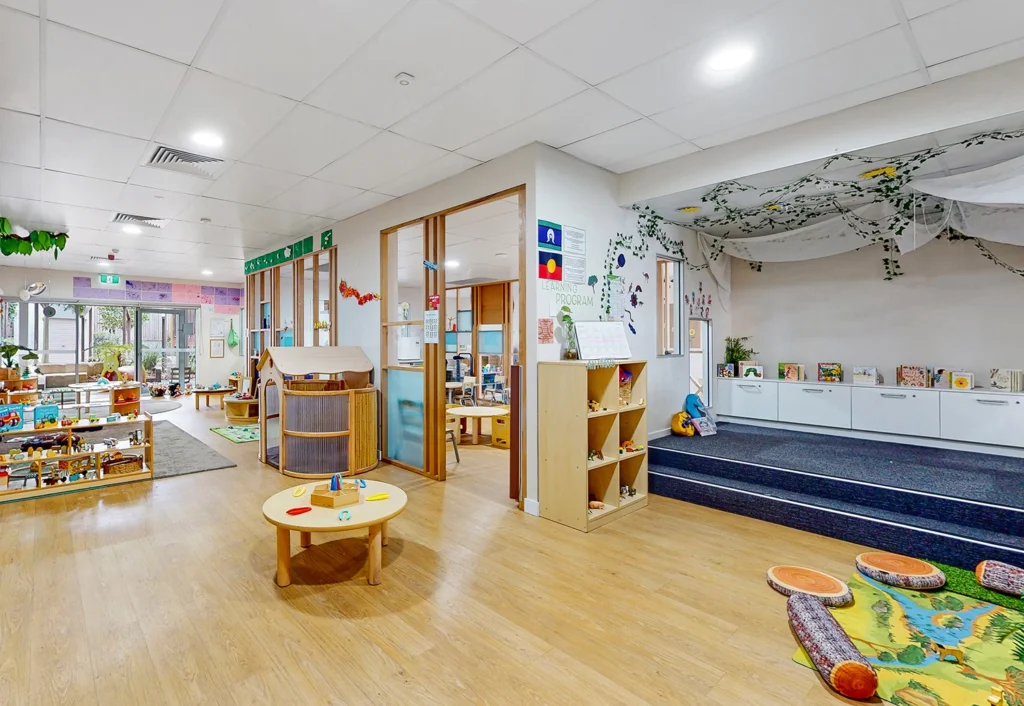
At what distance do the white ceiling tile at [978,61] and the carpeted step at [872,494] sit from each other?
2.58m

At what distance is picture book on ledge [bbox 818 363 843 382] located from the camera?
5.50 m

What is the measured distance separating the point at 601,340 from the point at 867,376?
3220 mm

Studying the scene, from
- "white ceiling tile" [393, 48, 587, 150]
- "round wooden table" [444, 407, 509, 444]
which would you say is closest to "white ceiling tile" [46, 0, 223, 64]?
"white ceiling tile" [393, 48, 587, 150]

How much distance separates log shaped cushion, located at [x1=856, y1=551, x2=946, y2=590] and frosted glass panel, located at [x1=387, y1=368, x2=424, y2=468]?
3.77 metres

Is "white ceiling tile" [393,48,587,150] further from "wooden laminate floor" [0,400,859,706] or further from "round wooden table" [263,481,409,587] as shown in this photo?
"wooden laminate floor" [0,400,859,706]

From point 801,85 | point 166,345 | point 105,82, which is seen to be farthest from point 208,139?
point 166,345

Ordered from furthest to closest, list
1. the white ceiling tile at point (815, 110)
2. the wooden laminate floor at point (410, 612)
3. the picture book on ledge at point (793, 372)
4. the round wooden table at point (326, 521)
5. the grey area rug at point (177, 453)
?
the picture book on ledge at point (793, 372) < the grey area rug at point (177, 453) < the white ceiling tile at point (815, 110) < the round wooden table at point (326, 521) < the wooden laminate floor at point (410, 612)

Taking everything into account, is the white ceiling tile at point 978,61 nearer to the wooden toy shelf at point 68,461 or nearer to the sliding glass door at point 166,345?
the wooden toy shelf at point 68,461

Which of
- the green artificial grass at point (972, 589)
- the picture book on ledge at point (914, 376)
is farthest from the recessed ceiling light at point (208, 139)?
the picture book on ledge at point (914, 376)

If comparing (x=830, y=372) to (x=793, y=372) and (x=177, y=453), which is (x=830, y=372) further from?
(x=177, y=453)

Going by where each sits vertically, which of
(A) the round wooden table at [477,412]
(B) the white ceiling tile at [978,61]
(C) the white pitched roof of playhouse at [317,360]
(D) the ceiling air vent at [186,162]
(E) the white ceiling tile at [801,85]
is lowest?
(A) the round wooden table at [477,412]

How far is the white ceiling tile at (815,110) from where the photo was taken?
2.97 m

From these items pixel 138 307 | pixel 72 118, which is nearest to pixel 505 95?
pixel 72 118

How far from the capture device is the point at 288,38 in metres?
2.54
